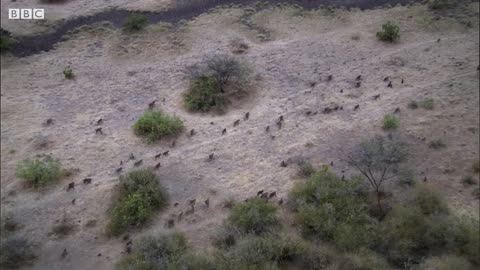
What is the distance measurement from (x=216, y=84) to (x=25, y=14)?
911 cm

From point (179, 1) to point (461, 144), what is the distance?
1286 cm

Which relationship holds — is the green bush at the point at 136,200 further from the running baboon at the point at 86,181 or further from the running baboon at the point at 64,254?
the running baboon at the point at 64,254

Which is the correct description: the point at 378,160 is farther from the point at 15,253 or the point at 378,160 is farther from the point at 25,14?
the point at 25,14

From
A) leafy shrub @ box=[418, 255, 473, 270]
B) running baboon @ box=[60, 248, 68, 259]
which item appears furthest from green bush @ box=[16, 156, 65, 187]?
leafy shrub @ box=[418, 255, 473, 270]

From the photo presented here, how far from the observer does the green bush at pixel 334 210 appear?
10844 mm

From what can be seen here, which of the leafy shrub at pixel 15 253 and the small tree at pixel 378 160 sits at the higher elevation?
the small tree at pixel 378 160

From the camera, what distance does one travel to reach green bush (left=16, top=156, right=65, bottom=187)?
1267 centimetres

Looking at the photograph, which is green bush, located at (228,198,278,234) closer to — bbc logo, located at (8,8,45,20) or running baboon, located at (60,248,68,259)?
running baboon, located at (60,248,68,259)

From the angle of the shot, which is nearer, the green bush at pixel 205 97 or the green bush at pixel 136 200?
the green bush at pixel 136 200

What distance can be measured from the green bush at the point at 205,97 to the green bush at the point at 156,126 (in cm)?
103

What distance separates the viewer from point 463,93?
14.8 metres

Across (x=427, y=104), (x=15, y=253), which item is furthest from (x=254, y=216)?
(x=427, y=104)

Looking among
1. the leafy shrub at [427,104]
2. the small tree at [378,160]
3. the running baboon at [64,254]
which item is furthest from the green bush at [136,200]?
the leafy shrub at [427,104]

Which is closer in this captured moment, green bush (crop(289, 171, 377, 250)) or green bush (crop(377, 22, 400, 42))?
green bush (crop(289, 171, 377, 250))
